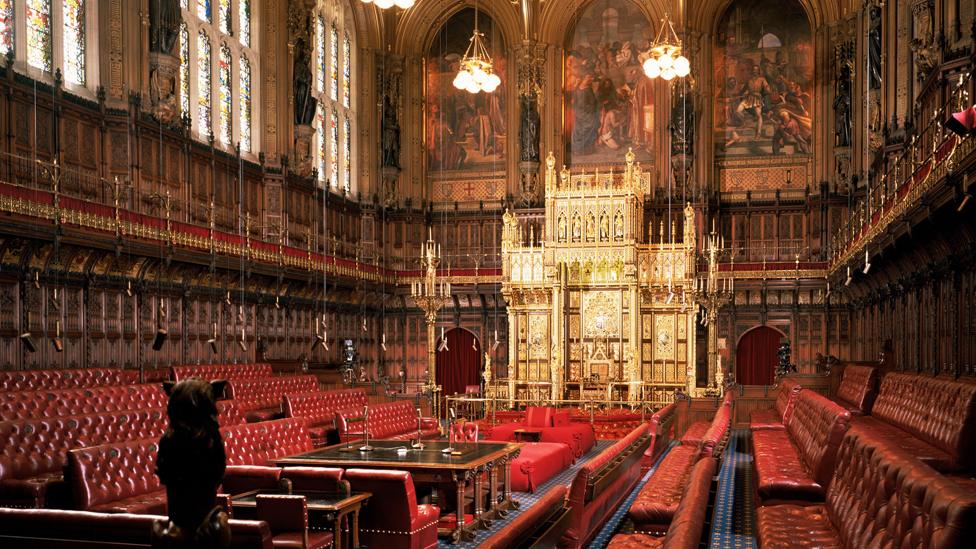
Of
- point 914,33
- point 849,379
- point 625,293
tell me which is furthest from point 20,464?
point 625,293

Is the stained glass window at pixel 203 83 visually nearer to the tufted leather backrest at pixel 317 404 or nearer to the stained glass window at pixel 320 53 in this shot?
the stained glass window at pixel 320 53

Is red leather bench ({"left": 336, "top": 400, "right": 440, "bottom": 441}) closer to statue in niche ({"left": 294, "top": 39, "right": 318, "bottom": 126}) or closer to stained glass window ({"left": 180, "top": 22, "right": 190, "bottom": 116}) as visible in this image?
stained glass window ({"left": 180, "top": 22, "right": 190, "bottom": 116})

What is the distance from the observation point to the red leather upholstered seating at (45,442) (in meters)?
7.83

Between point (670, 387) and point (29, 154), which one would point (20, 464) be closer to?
point (29, 154)

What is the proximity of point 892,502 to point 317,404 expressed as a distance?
1281cm

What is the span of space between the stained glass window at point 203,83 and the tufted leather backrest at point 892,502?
19821 mm

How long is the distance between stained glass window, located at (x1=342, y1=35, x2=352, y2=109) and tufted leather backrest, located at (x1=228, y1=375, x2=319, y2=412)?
15.0 m

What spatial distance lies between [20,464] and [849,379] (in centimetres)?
1404

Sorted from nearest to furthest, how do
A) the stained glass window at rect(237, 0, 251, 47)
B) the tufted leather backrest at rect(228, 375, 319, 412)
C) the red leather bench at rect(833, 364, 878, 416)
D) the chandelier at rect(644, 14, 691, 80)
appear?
the red leather bench at rect(833, 364, 878, 416), the tufted leather backrest at rect(228, 375, 319, 412), the chandelier at rect(644, 14, 691, 80), the stained glass window at rect(237, 0, 251, 47)

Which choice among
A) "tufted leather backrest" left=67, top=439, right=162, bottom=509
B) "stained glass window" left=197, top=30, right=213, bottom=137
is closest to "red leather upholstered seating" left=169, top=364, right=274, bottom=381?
"stained glass window" left=197, top=30, right=213, bottom=137

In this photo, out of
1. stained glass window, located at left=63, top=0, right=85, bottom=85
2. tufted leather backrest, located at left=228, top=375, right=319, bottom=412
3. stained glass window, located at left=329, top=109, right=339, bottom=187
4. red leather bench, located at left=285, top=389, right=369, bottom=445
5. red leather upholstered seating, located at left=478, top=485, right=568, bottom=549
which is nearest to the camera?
red leather upholstered seating, located at left=478, top=485, right=568, bottom=549

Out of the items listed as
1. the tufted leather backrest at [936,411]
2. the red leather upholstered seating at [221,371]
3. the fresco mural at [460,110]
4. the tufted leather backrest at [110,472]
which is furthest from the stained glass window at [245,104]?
the tufted leather backrest at [936,411]

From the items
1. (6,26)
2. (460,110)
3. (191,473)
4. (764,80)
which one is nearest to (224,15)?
(6,26)

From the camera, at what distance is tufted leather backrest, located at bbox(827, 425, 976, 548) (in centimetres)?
316
